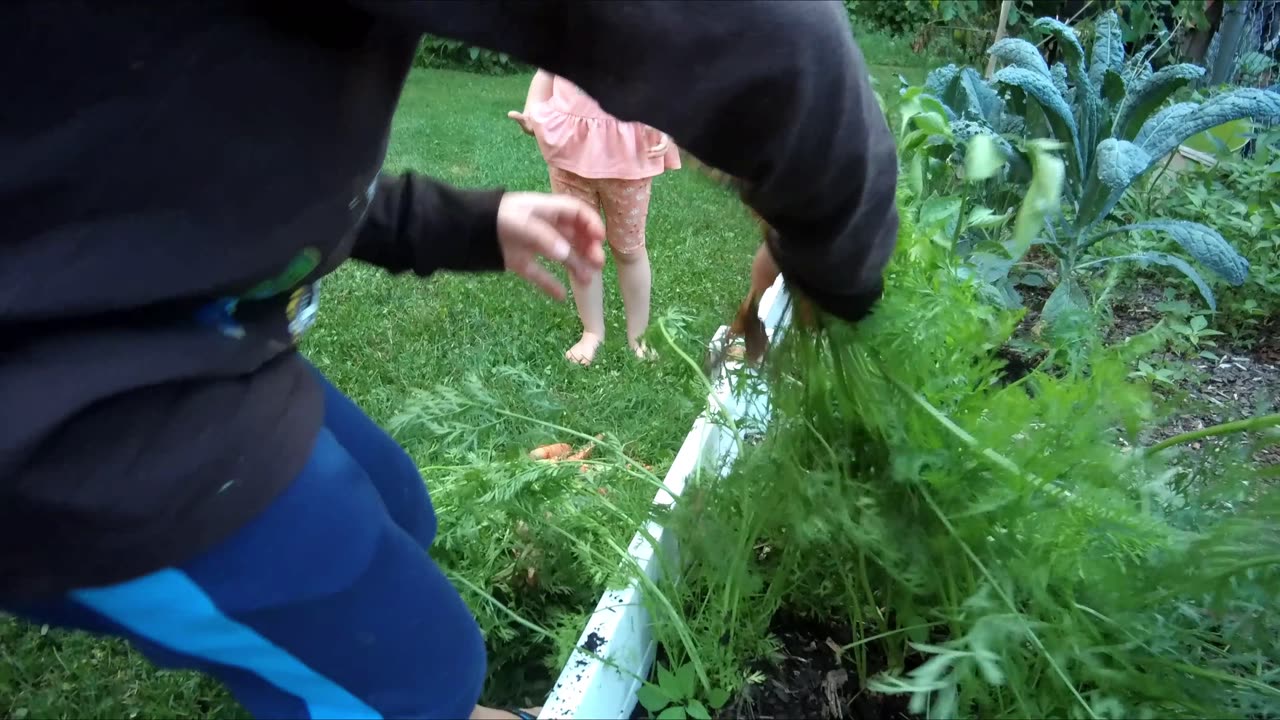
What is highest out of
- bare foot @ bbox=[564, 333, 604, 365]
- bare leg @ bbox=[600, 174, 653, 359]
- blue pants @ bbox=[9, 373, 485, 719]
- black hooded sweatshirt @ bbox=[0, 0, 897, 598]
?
black hooded sweatshirt @ bbox=[0, 0, 897, 598]

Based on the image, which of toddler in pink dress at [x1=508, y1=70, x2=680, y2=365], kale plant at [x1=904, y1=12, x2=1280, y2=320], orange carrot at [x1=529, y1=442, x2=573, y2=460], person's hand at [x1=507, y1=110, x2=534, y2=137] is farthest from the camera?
person's hand at [x1=507, y1=110, x2=534, y2=137]

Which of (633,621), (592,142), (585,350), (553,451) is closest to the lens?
(633,621)

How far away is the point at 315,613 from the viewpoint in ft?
2.60

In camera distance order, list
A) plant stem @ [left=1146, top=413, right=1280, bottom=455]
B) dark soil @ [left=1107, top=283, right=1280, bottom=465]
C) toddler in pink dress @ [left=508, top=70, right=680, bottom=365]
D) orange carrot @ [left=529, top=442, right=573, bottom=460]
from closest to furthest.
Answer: plant stem @ [left=1146, top=413, right=1280, bottom=455] → orange carrot @ [left=529, top=442, right=573, bottom=460] → dark soil @ [left=1107, top=283, right=1280, bottom=465] → toddler in pink dress @ [left=508, top=70, right=680, bottom=365]

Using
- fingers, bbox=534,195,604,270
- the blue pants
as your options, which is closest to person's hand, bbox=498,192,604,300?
fingers, bbox=534,195,604,270

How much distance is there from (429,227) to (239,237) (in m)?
0.42

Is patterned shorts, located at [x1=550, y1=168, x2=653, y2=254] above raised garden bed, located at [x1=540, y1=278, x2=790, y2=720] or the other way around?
the other way around

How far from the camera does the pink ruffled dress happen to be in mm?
2660

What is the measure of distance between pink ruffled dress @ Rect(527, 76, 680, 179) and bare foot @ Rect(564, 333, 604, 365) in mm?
503

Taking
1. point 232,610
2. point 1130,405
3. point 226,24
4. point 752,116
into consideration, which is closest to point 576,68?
point 752,116

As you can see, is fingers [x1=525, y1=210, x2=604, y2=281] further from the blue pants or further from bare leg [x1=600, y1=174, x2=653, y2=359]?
bare leg [x1=600, y1=174, x2=653, y2=359]

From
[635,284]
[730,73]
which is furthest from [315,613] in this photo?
[635,284]

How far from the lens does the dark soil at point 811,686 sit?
1220mm

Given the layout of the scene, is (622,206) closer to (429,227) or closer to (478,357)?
(478,357)
